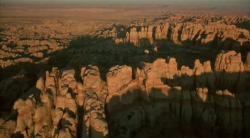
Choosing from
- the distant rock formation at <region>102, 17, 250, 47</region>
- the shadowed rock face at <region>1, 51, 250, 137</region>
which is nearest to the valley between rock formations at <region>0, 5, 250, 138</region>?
the shadowed rock face at <region>1, 51, 250, 137</region>

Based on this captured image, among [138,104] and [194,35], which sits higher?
[194,35]

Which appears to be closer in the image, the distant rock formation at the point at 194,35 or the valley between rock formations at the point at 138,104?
the valley between rock formations at the point at 138,104

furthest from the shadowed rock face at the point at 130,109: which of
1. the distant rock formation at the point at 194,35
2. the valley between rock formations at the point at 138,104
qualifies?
the distant rock formation at the point at 194,35

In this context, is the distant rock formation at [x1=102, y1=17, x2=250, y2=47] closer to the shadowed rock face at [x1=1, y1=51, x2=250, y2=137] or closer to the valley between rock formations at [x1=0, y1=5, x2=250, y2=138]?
the valley between rock formations at [x1=0, y1=5, x2=250, y2=138]

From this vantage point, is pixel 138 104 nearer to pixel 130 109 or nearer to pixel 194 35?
pixel 130 109

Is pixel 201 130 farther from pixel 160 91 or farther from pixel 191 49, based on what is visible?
pixel 191 49

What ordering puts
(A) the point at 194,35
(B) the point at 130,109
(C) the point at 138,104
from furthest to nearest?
(A) the point at 194,35 → (C) the point at 138,104 → (B) the point at 130,109

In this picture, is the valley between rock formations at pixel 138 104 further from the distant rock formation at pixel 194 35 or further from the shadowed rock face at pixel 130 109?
the distant rock formation at pixel 194 35

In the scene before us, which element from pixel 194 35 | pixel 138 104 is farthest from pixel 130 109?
pixel 194 35
